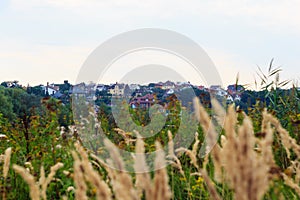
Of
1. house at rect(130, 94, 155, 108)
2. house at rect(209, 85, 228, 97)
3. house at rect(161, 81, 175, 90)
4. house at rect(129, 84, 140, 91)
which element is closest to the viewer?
house at rect(209, 85, 228, 97)

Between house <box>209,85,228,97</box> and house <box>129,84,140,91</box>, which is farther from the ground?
house <box>129,84,140,91</box>

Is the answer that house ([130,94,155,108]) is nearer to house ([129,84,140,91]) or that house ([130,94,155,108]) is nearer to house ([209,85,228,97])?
house ([129,84,140,91])

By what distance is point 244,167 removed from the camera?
0.75m

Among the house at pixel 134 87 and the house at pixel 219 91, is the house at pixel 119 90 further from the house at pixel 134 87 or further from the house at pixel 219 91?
the house at pixel 219 91

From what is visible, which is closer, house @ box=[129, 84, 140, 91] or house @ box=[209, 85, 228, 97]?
house @ box=[209, 85, 228, 97]

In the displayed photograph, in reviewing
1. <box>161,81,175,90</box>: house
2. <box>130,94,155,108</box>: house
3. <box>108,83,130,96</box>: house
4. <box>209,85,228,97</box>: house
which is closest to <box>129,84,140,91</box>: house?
Answer: <box>108,83,130,96</box>: house

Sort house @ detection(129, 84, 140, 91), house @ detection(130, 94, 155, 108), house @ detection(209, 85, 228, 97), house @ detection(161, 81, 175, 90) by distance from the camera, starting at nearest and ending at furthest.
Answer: house @ detection(209, 85, 228, 97), house @ detection(129, 84, 140, 91), house @ detection(161, 81, 175, 90), house @ detection(130, 94, 155, 108)

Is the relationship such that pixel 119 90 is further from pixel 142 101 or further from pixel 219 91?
pixel 219 91

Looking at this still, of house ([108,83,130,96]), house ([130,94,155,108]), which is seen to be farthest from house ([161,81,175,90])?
house ([108,83,130,96])

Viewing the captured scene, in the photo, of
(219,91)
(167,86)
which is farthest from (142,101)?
(219,91)

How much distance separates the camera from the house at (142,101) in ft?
24.9

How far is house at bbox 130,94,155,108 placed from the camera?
759 centimetres

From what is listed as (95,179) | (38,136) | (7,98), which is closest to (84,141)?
(38,136)

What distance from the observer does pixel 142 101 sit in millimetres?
7742
